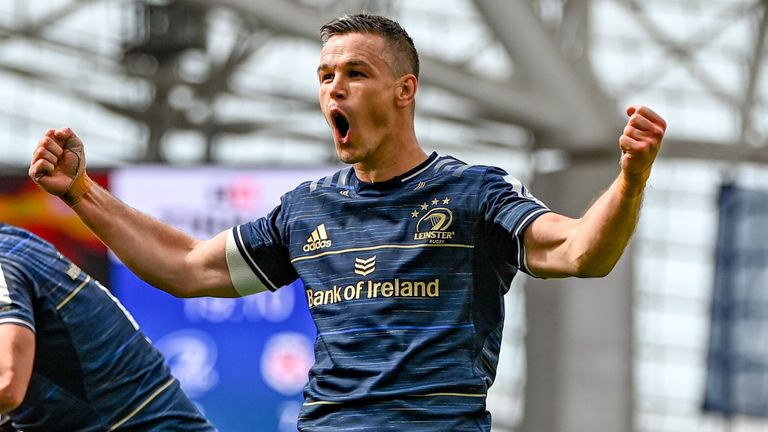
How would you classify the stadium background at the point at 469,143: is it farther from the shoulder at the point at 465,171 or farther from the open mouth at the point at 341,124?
the open mouth at the point at 341,124

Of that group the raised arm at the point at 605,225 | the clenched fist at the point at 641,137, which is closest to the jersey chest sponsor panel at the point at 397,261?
the raised arm at the point at 605,225

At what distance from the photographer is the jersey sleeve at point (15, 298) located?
6.08 metres

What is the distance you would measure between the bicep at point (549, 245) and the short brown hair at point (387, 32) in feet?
2.28

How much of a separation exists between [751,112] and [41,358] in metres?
15.1

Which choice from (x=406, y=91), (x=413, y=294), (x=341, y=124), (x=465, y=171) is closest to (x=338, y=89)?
(x=341, y=124)

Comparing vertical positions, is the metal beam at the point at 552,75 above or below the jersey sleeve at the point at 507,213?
above

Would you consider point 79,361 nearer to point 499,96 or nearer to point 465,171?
point 465,171

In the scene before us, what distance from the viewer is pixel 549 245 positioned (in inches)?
203

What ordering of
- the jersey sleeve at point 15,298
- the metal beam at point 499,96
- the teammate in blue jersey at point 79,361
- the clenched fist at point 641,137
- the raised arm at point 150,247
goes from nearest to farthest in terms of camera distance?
1. the clenched fist at point 641,137
2. the raised arm at point 150,247
3. the jersey sleeve at point 15,298
4. the teammate in blue jersey at point 79,361
5. the metal beam at point 499,96

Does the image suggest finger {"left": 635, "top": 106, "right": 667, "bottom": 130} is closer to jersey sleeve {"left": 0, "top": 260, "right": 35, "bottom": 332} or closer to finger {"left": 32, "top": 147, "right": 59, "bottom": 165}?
finger {"left": 32, "top": 147, "right": 59, "bottom": 165}

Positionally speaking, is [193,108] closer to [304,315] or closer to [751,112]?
[751,112]

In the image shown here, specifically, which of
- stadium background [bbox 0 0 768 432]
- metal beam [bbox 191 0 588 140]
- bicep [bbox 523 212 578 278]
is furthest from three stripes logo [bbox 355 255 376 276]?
metal beam [bbox 191 0 588 140]

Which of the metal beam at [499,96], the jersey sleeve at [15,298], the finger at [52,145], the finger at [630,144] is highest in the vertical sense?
the metal beam at [499,96]

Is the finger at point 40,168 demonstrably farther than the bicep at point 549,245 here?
Yes
